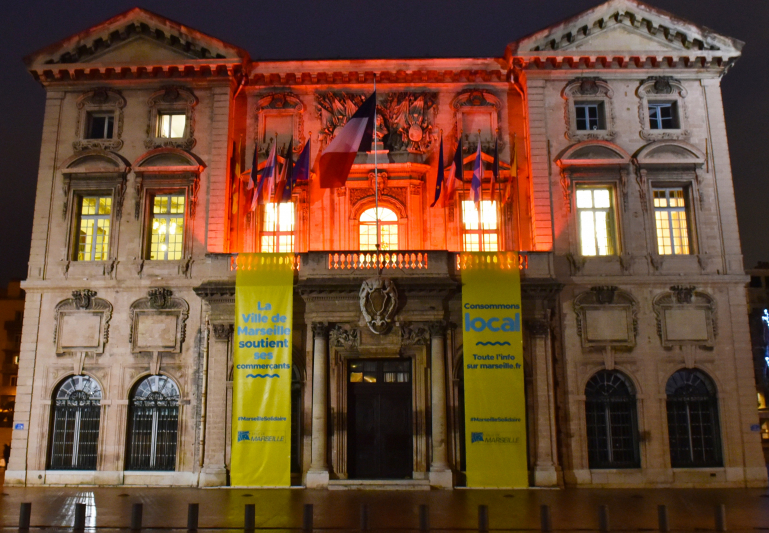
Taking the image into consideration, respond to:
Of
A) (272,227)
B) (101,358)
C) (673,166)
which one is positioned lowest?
(101,358)

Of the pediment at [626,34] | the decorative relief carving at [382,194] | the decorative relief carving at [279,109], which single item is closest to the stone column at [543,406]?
the decorative relief carving at [382,194]

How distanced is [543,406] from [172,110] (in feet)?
51.5

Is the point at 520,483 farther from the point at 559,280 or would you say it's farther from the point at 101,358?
the point at 101,358

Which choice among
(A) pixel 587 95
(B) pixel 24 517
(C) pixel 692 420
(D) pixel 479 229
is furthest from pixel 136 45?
(C) pixel 692 420

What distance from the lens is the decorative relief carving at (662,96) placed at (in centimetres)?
2273

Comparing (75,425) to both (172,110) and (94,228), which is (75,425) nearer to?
(94,228)

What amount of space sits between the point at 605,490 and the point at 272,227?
13.3 m

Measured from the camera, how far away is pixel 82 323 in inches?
856

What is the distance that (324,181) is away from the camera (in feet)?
67.4

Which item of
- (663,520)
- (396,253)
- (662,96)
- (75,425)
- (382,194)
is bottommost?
(663,520)

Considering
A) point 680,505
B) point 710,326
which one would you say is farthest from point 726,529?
point 710,326

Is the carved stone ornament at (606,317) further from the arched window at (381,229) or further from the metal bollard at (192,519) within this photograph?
the metal bollard at (192,519)

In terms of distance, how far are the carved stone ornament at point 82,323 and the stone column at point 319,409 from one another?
6906 mm

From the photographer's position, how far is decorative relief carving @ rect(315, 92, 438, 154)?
76.0 ft
